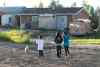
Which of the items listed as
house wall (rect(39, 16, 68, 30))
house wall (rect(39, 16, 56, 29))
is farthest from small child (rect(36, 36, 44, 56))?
house wall (rect(39, 16, 56, 29))

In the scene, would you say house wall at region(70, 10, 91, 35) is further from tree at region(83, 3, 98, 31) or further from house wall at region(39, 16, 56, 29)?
house wall at region(39, 16, 56, 29)

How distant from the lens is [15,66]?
17500 mm

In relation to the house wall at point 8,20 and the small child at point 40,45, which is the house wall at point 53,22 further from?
the small child at point 40,45

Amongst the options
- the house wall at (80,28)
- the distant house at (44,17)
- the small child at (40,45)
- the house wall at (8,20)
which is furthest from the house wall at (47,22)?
the small child at (40,45)

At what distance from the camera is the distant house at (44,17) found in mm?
64006

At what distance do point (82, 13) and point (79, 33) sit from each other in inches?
710

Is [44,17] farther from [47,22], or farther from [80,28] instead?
[80,28]

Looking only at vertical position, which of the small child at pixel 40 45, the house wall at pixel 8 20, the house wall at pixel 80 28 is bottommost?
the house wall at pixel 8 20

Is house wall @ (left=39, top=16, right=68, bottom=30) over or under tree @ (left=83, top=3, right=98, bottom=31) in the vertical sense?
under

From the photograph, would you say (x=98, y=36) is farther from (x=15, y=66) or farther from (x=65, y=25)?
(x=15, y=66)

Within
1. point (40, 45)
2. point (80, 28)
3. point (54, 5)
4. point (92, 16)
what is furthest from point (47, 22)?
point (40, 45)

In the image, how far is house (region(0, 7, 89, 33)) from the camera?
64.0 m

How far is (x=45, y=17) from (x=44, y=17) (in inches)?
6.8

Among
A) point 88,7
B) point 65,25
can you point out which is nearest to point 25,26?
point 65,25
